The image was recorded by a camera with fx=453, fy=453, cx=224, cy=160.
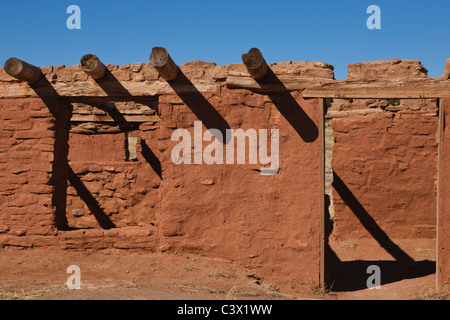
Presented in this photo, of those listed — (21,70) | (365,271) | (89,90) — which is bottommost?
(365,271)

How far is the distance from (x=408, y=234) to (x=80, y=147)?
24.4 ft

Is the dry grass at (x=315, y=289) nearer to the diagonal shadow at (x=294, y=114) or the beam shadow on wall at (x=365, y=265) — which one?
the beam shadow on wall at (x=365, y=265)

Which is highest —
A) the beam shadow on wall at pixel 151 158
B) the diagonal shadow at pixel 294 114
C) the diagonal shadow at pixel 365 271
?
the diagonal shadow at pixel 294 114

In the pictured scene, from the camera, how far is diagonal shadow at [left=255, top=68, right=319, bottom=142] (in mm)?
5680

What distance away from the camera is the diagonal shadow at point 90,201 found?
9.40 metres

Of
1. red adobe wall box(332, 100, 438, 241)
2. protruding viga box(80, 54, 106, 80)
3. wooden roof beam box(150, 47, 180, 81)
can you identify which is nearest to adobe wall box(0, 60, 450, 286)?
protruding viga box(80, 54, 106, 80)

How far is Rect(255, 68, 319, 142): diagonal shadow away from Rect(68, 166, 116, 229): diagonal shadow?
5223 mm

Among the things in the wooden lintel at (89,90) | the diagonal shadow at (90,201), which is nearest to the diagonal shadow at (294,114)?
the wooden lintel at (89,90)

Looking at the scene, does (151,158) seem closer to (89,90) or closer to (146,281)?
(89,90)

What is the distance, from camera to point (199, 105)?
5789 mm

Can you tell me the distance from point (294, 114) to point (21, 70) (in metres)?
3.41

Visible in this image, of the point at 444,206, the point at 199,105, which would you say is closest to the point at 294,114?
the point at 199,105

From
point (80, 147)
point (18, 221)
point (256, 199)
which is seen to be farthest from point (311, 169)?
point (80, 147)

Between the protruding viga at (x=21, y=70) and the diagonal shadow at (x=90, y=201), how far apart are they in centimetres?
380
